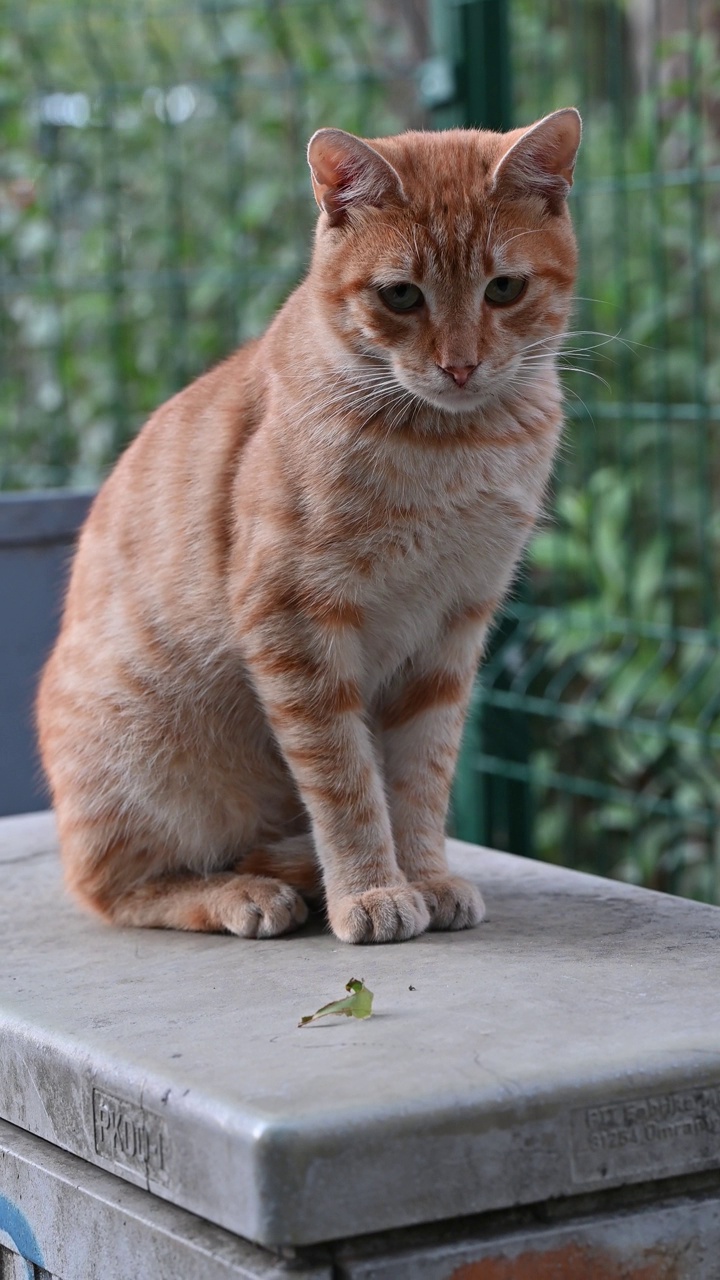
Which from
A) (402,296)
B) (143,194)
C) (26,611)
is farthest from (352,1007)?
(143,194)

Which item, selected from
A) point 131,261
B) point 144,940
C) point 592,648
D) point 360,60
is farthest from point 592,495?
point 131,261

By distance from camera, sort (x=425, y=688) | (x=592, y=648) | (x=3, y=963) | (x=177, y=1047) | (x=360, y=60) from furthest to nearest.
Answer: (x=360, y=60) → (x=592, y=648) → (x=425, y=688) → (x=3, y=963) → (x=177, y=1047)

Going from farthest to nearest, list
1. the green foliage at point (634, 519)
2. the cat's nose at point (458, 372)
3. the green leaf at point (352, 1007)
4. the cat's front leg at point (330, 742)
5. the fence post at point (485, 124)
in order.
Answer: the fence post at point (485, 124) < the green foliage at point (634, 519) < the cat's front leg at point (330, 742) < the cat's nose at point (458, 372) < the green leaf at point (352, 1007)

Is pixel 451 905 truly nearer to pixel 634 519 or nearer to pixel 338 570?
pixel 338 570

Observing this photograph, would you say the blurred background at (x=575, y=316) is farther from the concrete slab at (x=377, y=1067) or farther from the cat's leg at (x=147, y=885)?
the concrete slab at (x=377, y=1067)

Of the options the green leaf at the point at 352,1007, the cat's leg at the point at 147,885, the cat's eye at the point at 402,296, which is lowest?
the cat's leg at the point at 147,885

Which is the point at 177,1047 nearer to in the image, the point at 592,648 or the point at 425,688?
the point at 425,688

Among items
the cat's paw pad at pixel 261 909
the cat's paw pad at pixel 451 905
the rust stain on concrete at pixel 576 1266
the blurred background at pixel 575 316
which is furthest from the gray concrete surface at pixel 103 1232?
the blurred background at pixel 575 316
